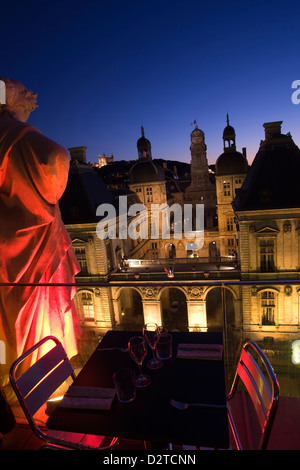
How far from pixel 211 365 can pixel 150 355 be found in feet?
2.18

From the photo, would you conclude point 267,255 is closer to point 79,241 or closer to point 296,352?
point 296,352

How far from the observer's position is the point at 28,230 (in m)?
3.78

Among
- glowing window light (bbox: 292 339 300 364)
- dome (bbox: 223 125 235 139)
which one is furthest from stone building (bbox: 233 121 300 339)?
dome (bbox: 223 125 235 139)

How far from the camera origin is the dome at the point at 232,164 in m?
31.7

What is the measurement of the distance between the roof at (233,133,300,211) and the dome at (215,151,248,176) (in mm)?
8064

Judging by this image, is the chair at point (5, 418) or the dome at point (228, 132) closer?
the chair at point (5, 418)

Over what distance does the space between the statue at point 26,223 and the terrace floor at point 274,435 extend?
0.77 m

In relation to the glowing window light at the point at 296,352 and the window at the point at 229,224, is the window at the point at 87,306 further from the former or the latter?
the window at the point at 229,224

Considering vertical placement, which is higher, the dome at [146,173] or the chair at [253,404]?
the dome at [146,173]

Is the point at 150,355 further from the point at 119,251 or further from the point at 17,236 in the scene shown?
the point at 119,251

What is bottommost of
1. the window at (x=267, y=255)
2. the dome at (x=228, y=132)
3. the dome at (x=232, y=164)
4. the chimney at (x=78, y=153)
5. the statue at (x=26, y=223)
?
the window at (x=267, y=255)

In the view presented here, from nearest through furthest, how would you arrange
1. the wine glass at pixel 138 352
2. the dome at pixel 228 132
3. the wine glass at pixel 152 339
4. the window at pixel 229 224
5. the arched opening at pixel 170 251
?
the wine glass at pixel 138 352
the wine glass at pixel 152 339
the window at pixel 229 224
the dome at pixel 228 132
the arched opening at pixel 170 251

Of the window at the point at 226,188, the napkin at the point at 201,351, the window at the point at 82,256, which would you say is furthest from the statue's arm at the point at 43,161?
the window at the point at 226,188
